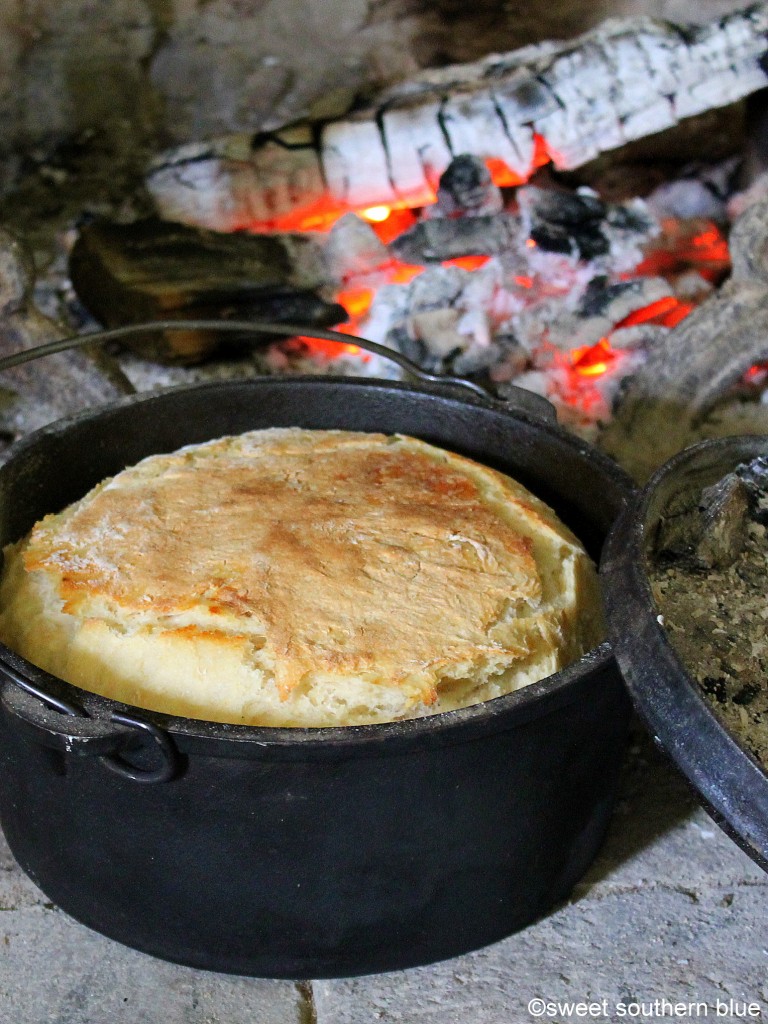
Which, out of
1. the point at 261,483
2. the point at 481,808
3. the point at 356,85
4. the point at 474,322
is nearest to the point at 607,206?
the point at 474,322

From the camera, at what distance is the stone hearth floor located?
1.54 m

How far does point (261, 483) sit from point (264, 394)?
34cm

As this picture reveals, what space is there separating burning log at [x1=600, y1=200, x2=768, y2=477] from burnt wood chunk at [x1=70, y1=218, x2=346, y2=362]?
852mm

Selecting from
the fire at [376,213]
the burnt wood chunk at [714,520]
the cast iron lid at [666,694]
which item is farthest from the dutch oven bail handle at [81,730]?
the fire at [376,213]

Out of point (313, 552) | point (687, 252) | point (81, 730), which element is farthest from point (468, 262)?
point (81, 730)

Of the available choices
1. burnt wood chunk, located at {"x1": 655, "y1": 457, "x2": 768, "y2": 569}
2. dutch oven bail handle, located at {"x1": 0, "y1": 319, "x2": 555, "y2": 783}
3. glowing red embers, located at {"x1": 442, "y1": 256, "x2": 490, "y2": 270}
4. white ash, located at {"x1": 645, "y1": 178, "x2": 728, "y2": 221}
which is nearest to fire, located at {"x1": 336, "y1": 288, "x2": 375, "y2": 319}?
glowing red embers, located at {"x1": 442, "y1": 256, "x2": 490, "y2": 270}

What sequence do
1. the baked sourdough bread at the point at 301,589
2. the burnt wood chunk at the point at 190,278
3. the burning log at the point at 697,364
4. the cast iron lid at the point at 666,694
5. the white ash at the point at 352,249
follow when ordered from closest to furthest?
the cast iron lid at the point at 666,694, the baked sourdough bread at the point at 301,589, the burning log at the point at 697,364, the burnt wood chunk at the point at 190,278, the white ash at the point at 352,249

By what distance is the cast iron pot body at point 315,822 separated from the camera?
132 centimetres

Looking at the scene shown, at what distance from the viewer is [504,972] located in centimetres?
160

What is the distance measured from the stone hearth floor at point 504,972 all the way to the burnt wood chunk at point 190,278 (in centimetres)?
148

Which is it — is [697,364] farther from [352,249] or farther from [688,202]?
[352,249]

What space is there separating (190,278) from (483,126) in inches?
36.1

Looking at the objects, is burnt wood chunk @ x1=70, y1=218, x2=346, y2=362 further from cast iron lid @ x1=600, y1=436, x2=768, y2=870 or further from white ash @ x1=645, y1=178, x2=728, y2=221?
cast iron lid @ x1=600, y1=436, x2=768, y2=870

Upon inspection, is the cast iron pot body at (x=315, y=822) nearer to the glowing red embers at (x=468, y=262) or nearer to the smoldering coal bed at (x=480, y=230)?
the smoldering coal bed at (x=480, y=230)
